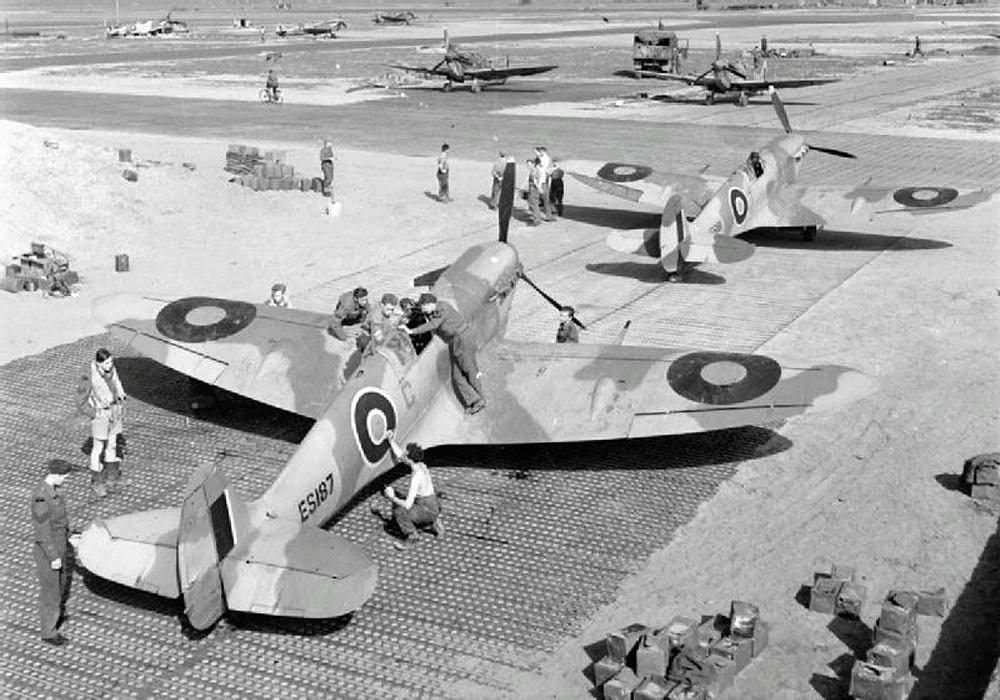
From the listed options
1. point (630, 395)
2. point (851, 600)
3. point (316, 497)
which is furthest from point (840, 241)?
point (316, 497)

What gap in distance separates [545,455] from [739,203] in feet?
37.3

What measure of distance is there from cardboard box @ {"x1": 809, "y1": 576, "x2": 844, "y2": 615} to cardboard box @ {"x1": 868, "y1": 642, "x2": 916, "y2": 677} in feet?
3.62

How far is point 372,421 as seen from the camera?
1231 centimetres

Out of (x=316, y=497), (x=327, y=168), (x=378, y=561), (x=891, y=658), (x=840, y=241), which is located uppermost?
(x=327, y=168)

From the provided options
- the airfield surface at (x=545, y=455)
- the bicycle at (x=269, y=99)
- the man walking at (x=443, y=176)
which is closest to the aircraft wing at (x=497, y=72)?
the bicycle at (x=269, y=99)

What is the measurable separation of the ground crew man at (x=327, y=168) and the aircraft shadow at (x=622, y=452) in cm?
1639

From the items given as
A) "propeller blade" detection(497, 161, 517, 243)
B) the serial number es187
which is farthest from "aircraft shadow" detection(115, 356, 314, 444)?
"propeller blade" detection(497, 161, 517, 243)

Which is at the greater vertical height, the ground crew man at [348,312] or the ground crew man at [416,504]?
the ground crew man at [348,312]

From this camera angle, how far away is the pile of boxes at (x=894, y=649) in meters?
8.84

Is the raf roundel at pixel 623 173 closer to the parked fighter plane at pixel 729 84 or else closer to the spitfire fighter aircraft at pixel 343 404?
the spitfire fighter aircraft at pixel 343 404

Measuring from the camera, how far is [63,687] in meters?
9.57

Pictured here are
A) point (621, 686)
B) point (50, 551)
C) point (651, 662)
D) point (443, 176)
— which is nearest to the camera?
point (621, 686)

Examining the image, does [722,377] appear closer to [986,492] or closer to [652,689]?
[986,492]

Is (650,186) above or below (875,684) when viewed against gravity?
above
